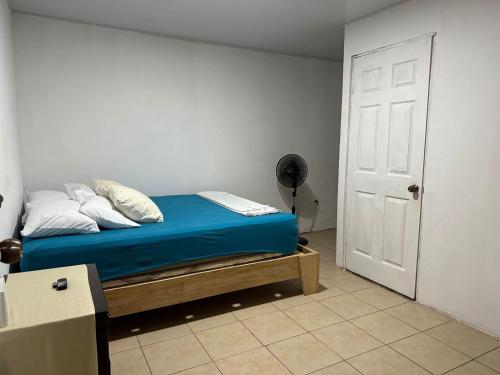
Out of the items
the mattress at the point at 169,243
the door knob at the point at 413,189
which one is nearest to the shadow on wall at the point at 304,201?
the mattress at the point at 169,243

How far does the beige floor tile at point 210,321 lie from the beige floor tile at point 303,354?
1.47 ft

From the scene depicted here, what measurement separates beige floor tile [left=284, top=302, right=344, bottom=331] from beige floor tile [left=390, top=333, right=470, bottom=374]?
1.54 ft

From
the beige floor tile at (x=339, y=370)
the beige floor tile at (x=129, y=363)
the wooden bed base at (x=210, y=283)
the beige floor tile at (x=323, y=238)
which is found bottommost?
the beige floor tile at (x=129, y=363)

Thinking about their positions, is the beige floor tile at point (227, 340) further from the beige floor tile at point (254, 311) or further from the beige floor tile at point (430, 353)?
the beige floor tile at point (430, 353)

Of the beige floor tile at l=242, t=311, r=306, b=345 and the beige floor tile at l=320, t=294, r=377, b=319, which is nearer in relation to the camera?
the beige floor tile at l=242, t=311, r=306, b=345

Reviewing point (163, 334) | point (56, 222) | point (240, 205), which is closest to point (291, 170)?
point (240, 205)

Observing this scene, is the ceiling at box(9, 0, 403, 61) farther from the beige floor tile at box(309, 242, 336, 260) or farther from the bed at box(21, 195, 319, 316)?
the beige floor tile at box(309, 242, 336, 260)

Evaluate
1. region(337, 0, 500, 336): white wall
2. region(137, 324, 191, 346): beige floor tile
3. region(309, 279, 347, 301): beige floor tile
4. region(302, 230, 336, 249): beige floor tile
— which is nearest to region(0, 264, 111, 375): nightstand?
region(137, 324, 191, 346): beige floor tile

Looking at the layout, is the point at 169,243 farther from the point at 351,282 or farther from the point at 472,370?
the point at 472,370

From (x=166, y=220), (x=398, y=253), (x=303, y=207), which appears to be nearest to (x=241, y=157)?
(x=303, y=207)

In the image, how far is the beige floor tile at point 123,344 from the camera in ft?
7.13

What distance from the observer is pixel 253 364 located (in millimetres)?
2027

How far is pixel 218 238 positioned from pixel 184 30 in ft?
7.44

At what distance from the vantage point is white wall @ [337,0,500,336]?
2.28m
